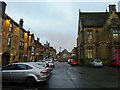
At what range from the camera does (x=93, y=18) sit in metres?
45.8

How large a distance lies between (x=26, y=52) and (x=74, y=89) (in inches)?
1289

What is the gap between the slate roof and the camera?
43.7m

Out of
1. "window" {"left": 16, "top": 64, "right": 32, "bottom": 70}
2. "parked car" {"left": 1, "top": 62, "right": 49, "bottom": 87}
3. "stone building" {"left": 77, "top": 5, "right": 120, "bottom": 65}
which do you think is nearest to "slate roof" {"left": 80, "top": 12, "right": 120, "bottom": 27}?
"stone building" {"left": 77, "top": 5, "right": 120, "bottom": 65}

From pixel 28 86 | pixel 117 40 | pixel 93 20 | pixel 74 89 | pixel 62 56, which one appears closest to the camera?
pixel 74 89

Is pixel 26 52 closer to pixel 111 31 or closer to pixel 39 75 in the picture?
pixel 111 31

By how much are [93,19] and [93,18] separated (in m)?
0.52

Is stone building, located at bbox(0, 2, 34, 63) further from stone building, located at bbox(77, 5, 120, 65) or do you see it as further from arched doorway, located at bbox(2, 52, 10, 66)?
stone building, located at bbox(77, 5, 120, 65)

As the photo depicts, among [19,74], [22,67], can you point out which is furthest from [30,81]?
A: [22,67]

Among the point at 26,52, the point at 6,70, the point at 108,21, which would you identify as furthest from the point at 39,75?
the point at 108,21

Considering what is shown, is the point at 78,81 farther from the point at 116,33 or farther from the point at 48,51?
the point at 48,51

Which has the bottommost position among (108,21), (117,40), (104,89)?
(104,89)

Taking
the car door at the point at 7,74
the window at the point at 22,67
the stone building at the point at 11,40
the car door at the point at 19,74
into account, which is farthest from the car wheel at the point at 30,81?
the stone building at the point at 11,40

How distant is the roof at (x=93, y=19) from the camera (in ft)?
143

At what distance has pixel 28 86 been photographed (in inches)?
461
